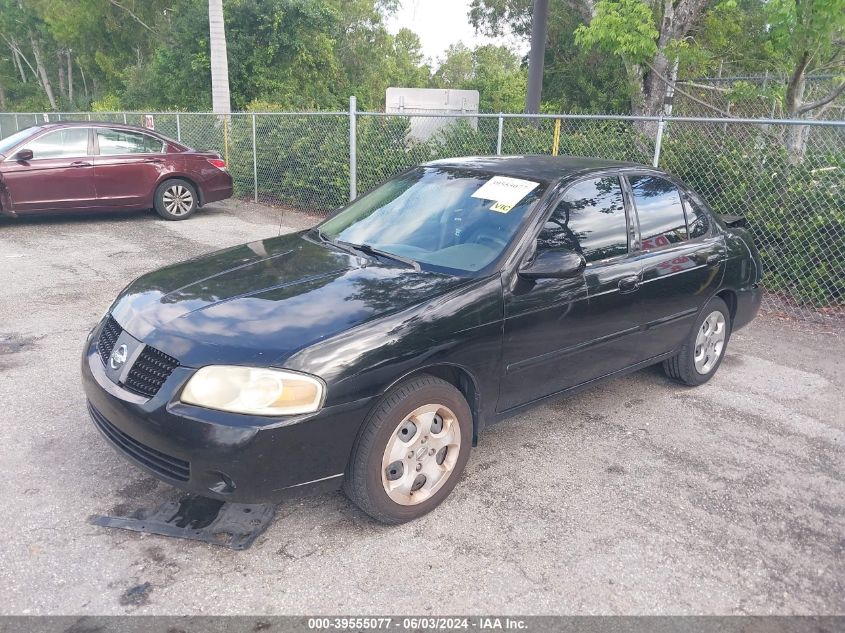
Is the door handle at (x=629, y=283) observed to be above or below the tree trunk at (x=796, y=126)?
below

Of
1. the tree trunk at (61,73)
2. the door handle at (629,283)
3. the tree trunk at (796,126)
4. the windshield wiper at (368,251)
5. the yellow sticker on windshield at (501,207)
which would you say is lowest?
the door handle at (629,283)

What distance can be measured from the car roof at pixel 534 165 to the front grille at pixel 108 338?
2262mm

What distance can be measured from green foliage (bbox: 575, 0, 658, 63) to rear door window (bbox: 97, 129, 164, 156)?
6.89m

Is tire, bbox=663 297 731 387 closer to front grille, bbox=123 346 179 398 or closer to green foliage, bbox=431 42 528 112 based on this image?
front grille, bbox=123 346 179 398

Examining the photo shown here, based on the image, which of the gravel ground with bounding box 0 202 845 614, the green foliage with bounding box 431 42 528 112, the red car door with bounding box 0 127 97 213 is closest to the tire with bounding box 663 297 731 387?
the gravel ground with bounding box 0 202 845 614

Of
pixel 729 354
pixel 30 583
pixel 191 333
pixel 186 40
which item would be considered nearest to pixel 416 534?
pixel 191 333

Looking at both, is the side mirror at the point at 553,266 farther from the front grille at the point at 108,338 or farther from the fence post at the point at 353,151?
the fence post at the point at 353,151

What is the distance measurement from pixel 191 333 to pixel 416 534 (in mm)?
1381

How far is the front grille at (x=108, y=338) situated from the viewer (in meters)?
3.26

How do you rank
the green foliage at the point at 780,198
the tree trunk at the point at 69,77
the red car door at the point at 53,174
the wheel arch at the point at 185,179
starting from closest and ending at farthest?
the green foliage at the point at 780,198, the red car door at the point at 53,174, the wheel arch at the point at 185,179, the tree trunk at the point at 69,77

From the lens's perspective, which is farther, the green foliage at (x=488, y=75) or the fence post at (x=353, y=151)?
the green foliage at (x=488, y=75)

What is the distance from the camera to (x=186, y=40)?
2459 centimetres

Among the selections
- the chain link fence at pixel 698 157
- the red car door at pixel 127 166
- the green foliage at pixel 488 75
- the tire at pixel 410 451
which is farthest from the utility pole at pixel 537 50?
the green foliage at pixel 488 75

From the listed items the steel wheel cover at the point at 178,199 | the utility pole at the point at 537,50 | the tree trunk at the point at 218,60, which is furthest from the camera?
the tree trunk at the point at 218,60
